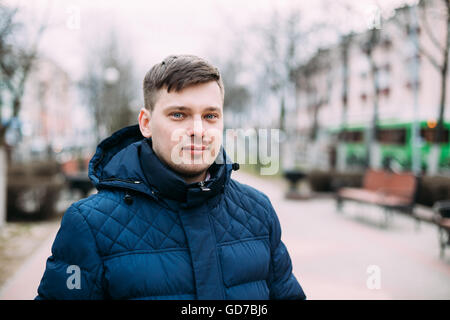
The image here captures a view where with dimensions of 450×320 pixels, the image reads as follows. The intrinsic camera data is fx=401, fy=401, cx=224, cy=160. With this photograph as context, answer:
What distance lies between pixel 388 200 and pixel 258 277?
841 centimetres

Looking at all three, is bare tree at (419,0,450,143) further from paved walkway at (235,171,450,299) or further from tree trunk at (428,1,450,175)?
paved walkway at (235,171,450,299)

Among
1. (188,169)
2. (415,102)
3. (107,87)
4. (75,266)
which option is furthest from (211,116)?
(107,87)

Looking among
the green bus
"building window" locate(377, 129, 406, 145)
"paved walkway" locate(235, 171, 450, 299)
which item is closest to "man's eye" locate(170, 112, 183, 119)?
"paved walkway" locate(235, 171, 450, 299)

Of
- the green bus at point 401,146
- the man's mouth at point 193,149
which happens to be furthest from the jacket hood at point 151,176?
the green bus at point 401,146

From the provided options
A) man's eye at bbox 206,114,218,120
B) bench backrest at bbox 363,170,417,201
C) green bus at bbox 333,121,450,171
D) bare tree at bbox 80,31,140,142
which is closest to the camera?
man's eye at bbox 206,114,218,120

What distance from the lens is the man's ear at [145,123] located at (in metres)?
1.58

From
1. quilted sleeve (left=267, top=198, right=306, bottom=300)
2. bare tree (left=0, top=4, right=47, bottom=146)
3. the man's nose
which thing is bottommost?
quilted sleeve (left=267, top=198, right=306, bottom=300)

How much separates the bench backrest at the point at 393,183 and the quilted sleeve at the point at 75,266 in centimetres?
884

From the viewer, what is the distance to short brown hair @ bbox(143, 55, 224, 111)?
1.44 metres

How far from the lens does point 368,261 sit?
6.18 m

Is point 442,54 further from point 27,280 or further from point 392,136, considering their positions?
point 392,136

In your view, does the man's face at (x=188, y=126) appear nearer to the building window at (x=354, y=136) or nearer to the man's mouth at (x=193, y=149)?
the man's mouth at (x=193, y=149)

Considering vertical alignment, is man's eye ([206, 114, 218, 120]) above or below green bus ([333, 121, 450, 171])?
above
